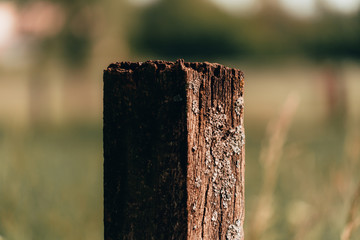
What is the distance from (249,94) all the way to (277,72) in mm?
14176

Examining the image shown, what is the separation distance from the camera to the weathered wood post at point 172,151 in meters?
1.01

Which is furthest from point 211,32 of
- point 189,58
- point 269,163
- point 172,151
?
point 172,151

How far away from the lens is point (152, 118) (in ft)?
3.38

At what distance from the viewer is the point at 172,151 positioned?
1.01 meters

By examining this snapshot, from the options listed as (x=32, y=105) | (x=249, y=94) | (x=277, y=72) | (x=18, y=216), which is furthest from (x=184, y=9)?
(x=18, y=216)

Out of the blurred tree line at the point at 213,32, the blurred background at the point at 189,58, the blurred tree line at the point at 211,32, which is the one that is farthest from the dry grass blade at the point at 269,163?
the blurred tree line at the point at 211,32

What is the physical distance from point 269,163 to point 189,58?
52.5m

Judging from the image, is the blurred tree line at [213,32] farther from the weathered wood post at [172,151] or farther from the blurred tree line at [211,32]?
the weathered wood post at [172,151]

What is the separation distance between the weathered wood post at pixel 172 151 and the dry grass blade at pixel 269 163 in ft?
2.65

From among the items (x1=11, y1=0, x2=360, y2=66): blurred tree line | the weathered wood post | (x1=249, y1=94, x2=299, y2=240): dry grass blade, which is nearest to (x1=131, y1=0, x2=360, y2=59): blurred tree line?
(x1=11, y1=0, x2=360, y2=66): blurred tree line

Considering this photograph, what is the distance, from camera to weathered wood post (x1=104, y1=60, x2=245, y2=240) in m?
1.01

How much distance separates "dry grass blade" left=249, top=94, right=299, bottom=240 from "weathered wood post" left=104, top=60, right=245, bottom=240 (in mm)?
808

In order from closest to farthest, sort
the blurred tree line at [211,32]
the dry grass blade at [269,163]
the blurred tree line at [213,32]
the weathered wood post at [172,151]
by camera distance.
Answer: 1. the weathered wood post at [172,151]
2. the dry grass blade at [269,163]
3. the blurred tree line at [213,32]
4. the blurred tree line at [211,32]

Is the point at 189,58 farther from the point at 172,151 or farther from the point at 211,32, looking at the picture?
the point at 172,151
